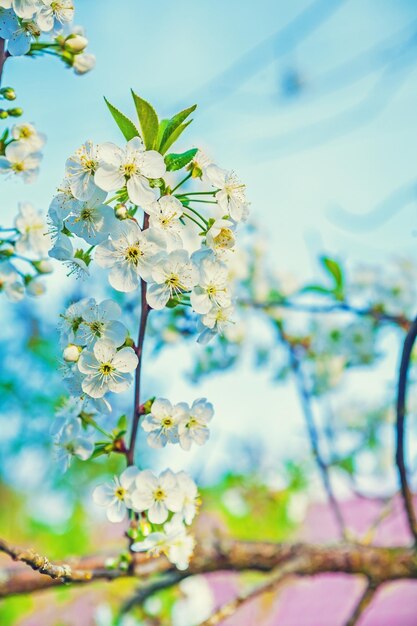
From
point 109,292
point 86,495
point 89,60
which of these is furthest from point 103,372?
point 86,495

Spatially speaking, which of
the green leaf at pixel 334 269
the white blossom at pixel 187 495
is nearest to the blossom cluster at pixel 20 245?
the white blossom at pixel 187 495

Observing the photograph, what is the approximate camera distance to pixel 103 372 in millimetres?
535

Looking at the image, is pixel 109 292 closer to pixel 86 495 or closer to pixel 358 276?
pixel 358 276

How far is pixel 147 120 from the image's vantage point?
54cm

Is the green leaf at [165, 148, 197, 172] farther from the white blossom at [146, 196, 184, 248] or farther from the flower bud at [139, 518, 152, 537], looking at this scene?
the flower bud at [139, 518, 152, 537]

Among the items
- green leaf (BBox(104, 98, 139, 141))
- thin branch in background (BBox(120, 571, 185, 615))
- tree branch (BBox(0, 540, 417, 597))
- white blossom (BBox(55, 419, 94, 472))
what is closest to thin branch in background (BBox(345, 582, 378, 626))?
tree branch (BBox(0, 540, 417, 597))

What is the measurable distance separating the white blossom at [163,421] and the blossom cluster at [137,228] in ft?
0.31

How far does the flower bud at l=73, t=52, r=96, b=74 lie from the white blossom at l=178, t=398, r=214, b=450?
1.29ft

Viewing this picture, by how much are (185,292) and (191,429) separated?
5.3 inches

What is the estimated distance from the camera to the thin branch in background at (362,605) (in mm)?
948

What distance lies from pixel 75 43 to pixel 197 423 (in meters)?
0.43

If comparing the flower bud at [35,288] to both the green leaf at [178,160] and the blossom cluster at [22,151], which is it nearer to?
the blossom cluster at [22,151]

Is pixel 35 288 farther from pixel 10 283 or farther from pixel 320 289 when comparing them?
pixel 320 289

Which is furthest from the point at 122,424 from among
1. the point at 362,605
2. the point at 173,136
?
the point at 362,605
